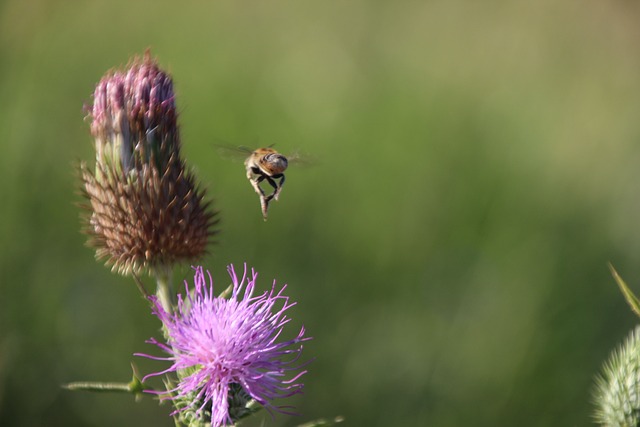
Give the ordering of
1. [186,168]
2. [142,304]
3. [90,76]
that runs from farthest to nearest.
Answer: [90,76]
[142,304]
[186,168]

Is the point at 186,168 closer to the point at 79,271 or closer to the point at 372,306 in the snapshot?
the point at 79,271

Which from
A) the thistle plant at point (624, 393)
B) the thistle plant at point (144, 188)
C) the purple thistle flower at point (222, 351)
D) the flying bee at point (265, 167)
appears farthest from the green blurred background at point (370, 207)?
the thistle plant at point (624, 393)

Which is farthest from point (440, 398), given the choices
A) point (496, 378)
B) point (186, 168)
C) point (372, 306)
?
point (186, 168)

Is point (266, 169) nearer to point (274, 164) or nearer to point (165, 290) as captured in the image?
point (274, 164)

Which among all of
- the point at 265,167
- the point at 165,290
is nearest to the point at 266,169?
the point at 265,167

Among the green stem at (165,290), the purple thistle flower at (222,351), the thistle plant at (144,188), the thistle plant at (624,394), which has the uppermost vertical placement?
the thistle plant at (144,188)

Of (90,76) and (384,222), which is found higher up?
(90,76)

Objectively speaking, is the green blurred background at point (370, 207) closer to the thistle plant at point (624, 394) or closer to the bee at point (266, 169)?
the bee at point (266, 169)

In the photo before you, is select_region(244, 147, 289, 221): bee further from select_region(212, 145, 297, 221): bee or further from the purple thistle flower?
the purple thistle flower
